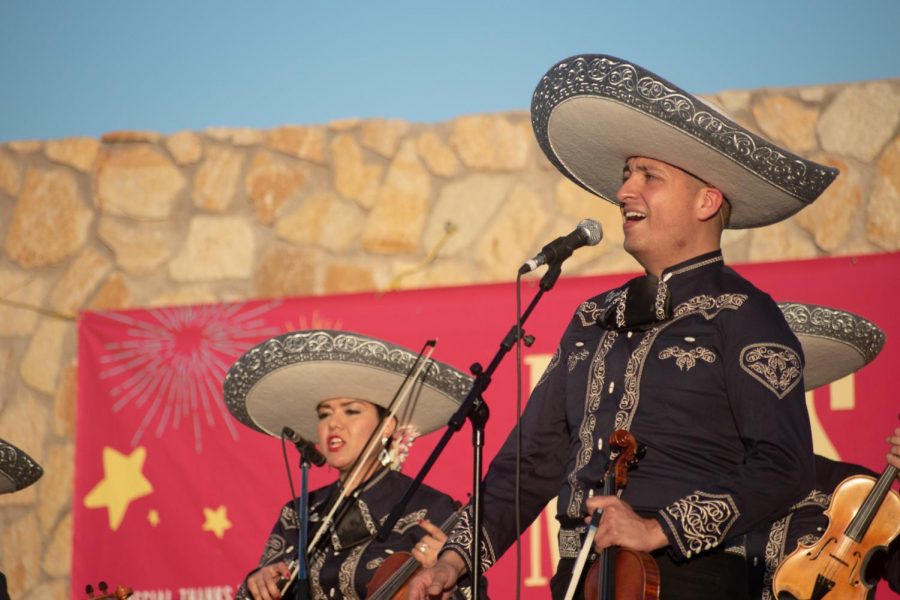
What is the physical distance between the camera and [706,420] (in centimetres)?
307

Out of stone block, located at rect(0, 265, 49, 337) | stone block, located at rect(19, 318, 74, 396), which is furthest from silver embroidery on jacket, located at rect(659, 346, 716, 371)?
stone block, located at rect(0, 265, 49, 337)

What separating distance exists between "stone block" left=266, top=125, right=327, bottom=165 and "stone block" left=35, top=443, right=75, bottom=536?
2072 mm

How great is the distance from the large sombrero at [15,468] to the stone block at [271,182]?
2.13m

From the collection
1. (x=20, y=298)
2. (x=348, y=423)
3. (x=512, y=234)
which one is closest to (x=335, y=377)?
(x=348, y=423)

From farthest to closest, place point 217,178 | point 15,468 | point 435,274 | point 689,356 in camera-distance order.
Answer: point 217,178
point 435,274
point 15,468
point 689,356

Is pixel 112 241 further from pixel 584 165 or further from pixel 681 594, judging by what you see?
pixel 681 594

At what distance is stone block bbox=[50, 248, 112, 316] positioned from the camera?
761 centimetres

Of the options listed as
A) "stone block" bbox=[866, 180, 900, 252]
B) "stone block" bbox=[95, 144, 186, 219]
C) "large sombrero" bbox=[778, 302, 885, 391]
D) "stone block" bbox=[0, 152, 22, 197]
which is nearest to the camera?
"large sombrero" bbox=[778, 302, 885, 391]

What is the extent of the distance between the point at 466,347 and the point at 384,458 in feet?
5.68

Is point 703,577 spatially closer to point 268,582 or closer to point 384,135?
point 268,582

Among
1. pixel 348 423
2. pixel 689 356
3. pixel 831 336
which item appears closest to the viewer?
pixel 689 356

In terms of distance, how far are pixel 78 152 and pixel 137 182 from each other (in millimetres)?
408

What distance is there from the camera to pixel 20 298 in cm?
771

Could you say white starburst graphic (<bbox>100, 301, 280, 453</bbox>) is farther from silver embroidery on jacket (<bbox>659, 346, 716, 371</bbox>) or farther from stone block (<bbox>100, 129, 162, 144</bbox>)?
silver embroidery on jacket (<bbox>659, 346, 716, 371</bbox>)
